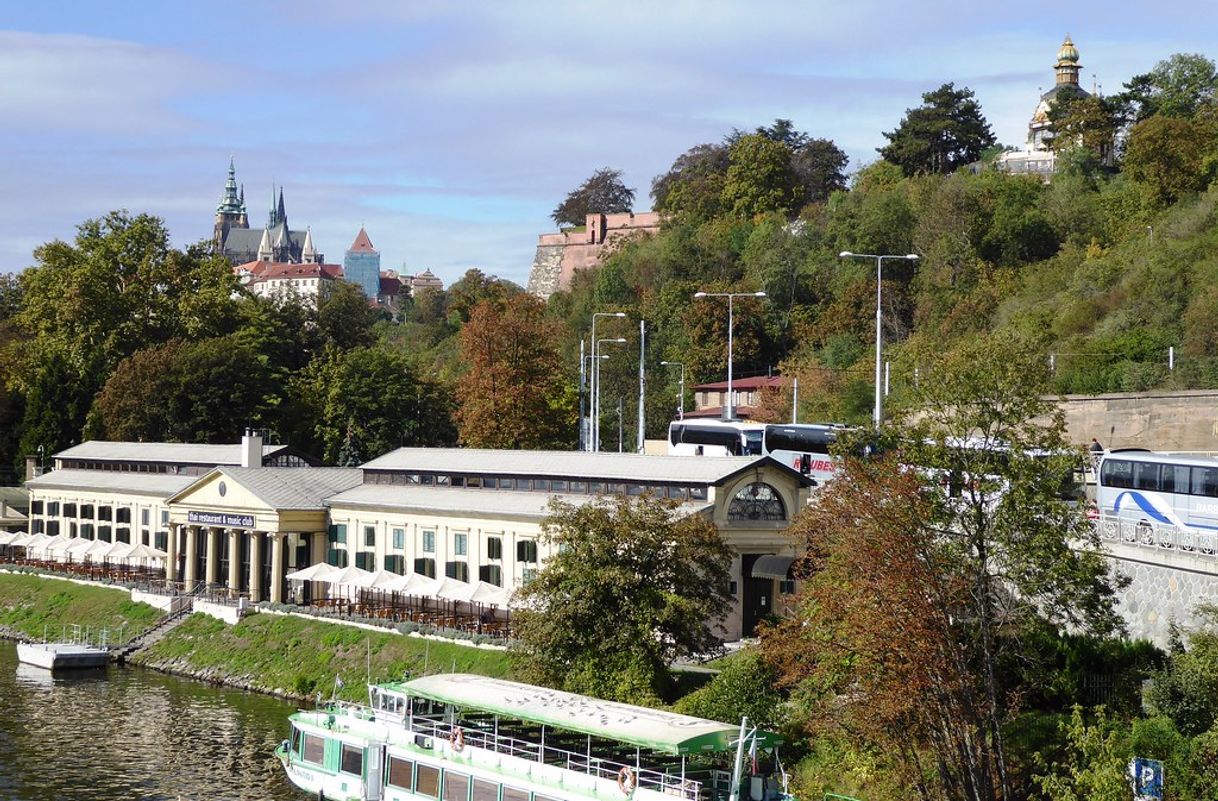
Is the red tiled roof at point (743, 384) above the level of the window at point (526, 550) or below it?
above

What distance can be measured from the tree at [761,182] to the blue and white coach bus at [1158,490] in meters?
108

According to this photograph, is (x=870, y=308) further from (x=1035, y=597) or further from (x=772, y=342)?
(x=1035, y=597)

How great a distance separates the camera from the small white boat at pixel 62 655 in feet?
233

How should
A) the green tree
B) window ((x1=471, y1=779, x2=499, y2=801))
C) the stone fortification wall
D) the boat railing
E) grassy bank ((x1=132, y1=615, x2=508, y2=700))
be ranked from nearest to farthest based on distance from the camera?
1. the boat railing
2. window ((x1=471, y1=779, x2=499, y2=801))
3. grassy bank ((x1=132, y1=615, x2=508, y2=700))
4. the green tree
5. the stone fortification wall

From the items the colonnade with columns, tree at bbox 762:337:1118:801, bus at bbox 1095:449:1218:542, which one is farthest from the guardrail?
the colonnade with columns

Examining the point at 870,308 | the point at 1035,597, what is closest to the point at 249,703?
the point at 1035,597

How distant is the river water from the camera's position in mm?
49250

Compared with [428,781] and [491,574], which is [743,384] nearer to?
[491,574]

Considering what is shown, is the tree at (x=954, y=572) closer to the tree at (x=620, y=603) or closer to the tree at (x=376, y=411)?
the tree at (x=620, y=603)

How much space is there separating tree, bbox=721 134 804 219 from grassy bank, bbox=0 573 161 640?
288 feet

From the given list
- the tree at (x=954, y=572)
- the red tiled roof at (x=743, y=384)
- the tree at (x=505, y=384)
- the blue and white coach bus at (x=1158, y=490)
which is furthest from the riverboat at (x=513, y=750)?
the red tiled roof at (x=743, y=384)

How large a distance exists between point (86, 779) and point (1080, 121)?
106596 millimetres

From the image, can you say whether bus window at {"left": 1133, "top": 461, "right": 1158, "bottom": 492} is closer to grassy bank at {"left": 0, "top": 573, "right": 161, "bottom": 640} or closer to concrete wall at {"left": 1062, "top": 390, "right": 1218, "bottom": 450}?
concrete wall at {"left": 1062, "top": 390, "right": 1218, "bottom": 450}

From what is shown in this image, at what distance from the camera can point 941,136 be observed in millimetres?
147625
